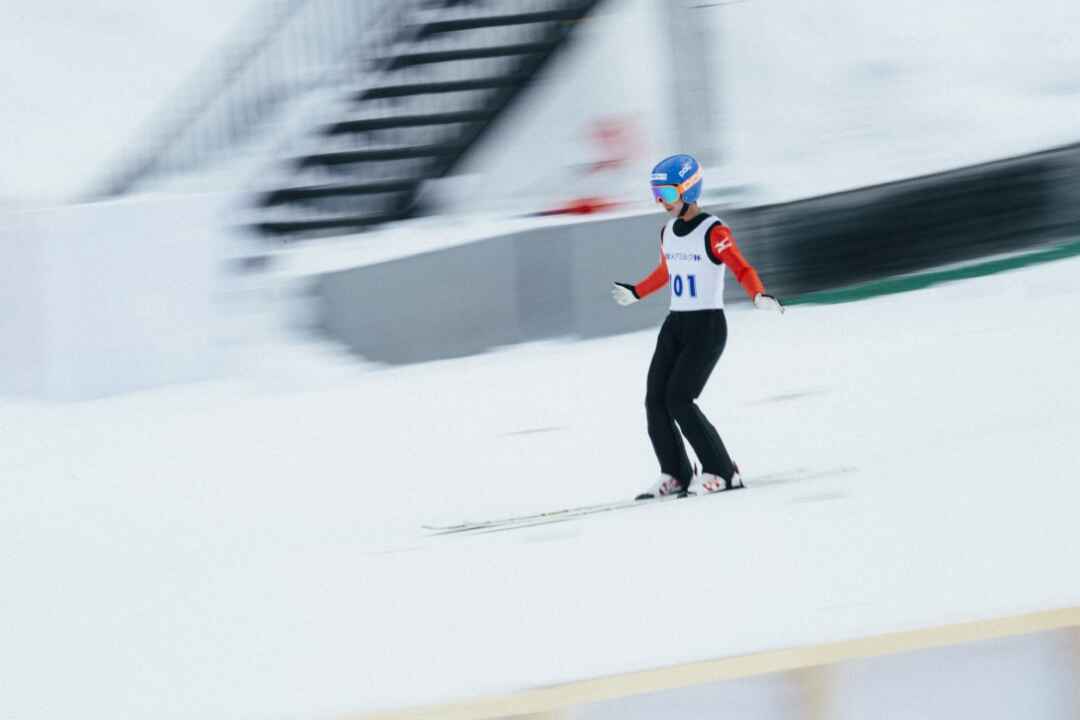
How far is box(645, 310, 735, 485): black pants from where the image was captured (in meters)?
4.76

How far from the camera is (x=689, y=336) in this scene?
4.78 metres

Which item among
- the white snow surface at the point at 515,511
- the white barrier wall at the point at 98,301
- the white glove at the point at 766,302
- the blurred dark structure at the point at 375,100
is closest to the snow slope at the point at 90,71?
the blurred dark structure at the point at 375,100

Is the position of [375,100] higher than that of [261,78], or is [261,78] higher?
[261,78]

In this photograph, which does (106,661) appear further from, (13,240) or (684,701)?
(13,240)

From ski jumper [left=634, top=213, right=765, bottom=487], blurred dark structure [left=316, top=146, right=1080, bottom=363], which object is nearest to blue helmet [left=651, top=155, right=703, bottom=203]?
ski jumper [left=634, top=213, right=765, bottom=487]

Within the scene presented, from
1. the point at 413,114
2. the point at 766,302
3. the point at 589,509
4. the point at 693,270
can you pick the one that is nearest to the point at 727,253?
the point at 693,270

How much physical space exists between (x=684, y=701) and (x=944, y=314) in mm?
5229

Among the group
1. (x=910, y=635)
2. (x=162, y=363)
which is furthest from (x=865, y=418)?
(x=162, y=363)

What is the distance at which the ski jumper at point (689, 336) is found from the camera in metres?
4.65

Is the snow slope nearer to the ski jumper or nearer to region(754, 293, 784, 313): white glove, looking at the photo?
the ski jumper

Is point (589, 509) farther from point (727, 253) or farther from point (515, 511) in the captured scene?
point (727, 253)

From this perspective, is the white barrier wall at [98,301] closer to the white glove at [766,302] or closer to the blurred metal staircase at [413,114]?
the blurred metal staircase at [413,114]

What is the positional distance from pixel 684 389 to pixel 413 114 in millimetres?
5032

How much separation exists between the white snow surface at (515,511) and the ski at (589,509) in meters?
0.11
